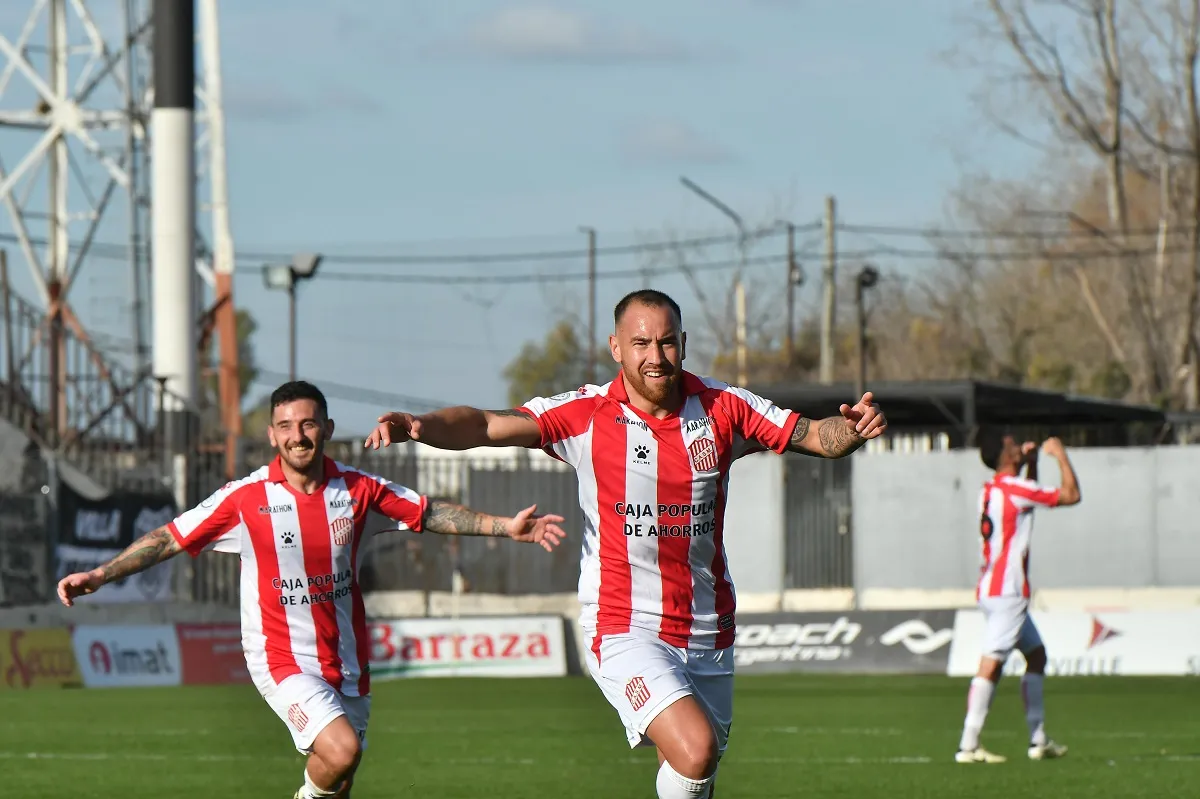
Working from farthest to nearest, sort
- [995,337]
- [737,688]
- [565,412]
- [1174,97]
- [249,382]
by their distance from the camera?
[249,382]
[995,337]
[1174,97]
[737,688]
[565,412]

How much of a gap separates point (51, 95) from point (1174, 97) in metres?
25.9

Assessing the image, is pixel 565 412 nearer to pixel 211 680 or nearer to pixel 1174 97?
pixel 211 680

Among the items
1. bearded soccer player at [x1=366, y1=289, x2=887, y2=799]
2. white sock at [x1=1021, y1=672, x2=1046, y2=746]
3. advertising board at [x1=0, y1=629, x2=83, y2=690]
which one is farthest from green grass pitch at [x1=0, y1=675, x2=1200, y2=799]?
bearded soccer player at [x1=366, y1=289, x2=887, y2=799]

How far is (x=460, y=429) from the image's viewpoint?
7.43 metres

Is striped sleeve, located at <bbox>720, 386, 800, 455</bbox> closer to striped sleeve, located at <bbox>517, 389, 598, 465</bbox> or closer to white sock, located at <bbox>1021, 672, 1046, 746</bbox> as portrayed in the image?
striped sleeve, located at <bbox>517, 389, 598, 465</bbox>

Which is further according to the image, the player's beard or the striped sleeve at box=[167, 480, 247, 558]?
the striped sleeve at box=[167, 480, 247, 558]

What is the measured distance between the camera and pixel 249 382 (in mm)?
147375

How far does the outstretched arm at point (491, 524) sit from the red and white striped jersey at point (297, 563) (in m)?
0.11

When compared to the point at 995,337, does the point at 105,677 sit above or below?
below

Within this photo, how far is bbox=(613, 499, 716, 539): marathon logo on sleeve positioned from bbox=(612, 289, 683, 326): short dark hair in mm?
736

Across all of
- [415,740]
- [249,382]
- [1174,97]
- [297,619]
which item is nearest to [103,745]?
[415,740]

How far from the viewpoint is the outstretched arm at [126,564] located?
29.8 ft

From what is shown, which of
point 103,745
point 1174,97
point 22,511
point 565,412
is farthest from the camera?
point 1174,97

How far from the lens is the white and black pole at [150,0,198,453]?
115 ft
